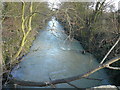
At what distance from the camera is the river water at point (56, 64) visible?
784cm

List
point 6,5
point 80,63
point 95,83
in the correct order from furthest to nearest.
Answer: point 80,63, point 6,5, point 95,83

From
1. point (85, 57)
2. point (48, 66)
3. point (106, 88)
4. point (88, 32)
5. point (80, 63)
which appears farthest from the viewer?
point (88, 32)

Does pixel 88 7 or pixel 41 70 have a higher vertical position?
pixel 88 7

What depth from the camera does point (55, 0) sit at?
4953 mm

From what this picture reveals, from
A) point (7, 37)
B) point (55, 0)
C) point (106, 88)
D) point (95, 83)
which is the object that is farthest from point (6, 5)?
point (106, 88)

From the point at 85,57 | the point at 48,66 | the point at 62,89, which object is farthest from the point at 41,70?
the point at 85,57

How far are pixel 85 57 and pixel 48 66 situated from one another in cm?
312

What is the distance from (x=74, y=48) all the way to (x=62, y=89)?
21.1 ft

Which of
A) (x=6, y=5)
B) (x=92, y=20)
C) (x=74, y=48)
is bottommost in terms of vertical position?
(x=74, y=48)

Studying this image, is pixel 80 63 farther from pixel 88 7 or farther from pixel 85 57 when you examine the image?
pixel 88 7

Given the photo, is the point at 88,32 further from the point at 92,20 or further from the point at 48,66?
the point at 48,66

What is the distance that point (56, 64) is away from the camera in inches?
381

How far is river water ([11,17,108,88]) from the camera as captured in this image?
784 centimetres

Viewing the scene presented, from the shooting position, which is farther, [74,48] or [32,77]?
[74,48]
